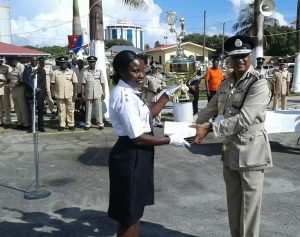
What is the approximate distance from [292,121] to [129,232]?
15.7 feet

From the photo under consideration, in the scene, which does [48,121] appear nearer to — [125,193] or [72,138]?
[72,138]

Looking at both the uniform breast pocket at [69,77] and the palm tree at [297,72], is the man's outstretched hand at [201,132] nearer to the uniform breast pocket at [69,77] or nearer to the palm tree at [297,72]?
the uniform breast pocket at [69,77]

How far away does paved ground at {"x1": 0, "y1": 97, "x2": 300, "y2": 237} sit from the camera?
385 centimetres

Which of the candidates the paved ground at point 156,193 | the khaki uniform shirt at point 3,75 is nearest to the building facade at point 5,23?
the khaki uniform shirt at point 3,75

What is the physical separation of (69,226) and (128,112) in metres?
1.88

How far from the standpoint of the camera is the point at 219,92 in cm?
322

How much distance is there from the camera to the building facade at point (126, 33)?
92812 millimetres

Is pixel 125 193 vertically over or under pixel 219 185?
over

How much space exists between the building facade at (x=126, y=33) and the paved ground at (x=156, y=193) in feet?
278

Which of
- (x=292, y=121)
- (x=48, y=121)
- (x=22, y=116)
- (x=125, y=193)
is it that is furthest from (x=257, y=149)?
(x=48, y=121)

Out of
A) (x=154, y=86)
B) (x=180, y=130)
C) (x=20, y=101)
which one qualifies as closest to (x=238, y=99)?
(x=180, y=130)

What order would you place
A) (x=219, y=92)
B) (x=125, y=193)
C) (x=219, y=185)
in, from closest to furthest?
(x=125, y=193)
(x=219, y=92)
(x=219, y=185)

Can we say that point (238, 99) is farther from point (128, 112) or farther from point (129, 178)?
point (129, 178)

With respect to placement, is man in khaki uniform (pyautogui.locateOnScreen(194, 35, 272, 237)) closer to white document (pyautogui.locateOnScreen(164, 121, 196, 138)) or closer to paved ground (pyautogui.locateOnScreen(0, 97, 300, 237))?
white document (pyautogui.locateOnScreen(164, 121, 196, 138))
